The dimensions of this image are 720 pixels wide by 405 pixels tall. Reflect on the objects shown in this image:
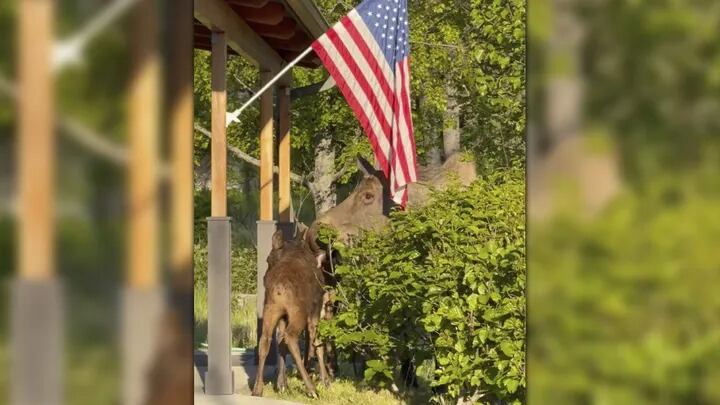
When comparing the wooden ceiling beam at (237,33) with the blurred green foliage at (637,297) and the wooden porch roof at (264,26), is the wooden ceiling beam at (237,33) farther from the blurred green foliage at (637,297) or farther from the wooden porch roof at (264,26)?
the blurred green foliage at (637,297)

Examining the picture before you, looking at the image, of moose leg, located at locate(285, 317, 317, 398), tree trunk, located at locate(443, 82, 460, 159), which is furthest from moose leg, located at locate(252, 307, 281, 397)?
tree trunk, located at locate(443, 82, 460, 159)

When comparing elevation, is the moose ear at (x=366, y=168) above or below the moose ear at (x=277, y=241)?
above

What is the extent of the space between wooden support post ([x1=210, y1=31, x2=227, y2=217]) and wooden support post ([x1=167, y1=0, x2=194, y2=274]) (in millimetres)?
7919

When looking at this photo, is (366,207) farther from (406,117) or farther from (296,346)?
(296,346)

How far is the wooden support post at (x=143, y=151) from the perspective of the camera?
82.7 inches

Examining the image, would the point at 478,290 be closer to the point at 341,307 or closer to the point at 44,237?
the point at 341,307

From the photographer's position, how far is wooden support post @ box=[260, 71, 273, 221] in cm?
1247

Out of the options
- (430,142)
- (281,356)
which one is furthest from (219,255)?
(430,142)

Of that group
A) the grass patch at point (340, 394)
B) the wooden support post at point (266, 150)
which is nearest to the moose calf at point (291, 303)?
the grass patch at point (340, 394)

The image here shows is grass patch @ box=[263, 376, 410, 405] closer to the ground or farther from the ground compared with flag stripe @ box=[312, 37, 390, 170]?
closer to the ground

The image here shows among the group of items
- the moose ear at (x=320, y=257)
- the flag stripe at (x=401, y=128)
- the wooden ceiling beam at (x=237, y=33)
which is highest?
the wooden ceiling beam at (x=237, y=33)

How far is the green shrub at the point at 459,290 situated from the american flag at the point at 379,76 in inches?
46.4

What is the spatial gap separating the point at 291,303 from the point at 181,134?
778 centimetres

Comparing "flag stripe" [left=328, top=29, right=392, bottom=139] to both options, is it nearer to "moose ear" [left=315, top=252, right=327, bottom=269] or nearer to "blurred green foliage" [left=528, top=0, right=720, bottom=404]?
"moose ear" [left=315, top=252, right=327, bottom=269]
